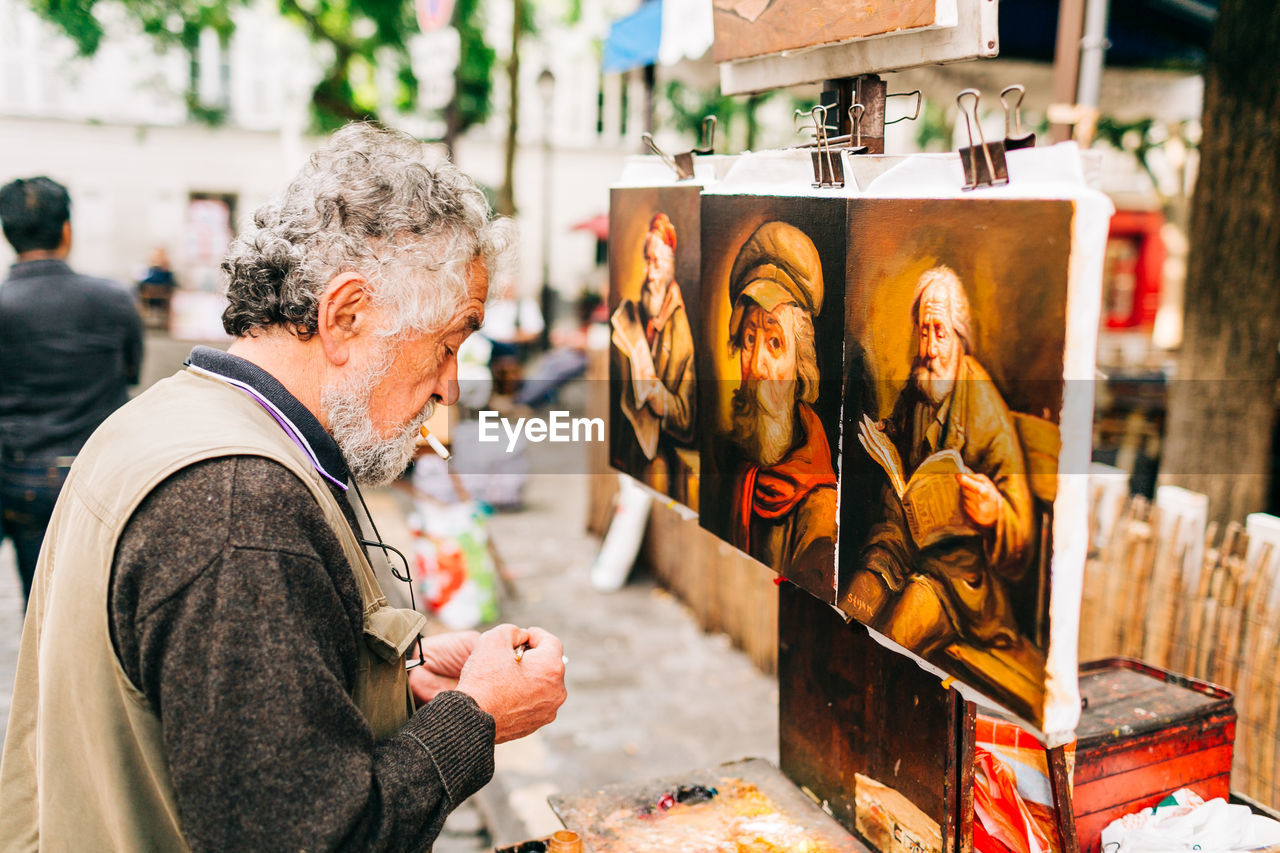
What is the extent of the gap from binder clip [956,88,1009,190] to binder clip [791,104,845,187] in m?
0.25

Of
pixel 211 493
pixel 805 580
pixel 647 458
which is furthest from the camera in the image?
pixel 647 458

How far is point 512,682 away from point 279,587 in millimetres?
424

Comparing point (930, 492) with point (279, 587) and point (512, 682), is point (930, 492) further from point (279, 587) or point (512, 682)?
point (279, 587)

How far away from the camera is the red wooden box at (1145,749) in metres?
1.73

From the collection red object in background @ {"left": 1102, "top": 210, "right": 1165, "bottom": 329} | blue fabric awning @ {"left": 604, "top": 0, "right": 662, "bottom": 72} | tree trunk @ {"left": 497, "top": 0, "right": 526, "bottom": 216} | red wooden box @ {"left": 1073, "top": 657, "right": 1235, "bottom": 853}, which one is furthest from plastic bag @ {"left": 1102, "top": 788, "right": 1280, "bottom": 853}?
red object in background @ {"left": 1102, "top": 210, "right": 1165, "bottom": 329}

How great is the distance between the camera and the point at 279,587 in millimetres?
1090

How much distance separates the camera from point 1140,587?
3.15 metres

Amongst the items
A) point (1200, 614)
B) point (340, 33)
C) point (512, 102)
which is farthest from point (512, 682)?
point (340, 33)

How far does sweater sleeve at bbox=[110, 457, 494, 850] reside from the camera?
1.05 m

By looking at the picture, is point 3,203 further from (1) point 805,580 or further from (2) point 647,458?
(1) point 805,580

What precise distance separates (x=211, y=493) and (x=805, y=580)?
2.89ft

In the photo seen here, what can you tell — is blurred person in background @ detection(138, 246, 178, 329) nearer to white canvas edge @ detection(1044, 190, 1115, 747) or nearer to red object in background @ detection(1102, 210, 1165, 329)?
white canvas edge @ detection(1044, 190, 1115, 747)

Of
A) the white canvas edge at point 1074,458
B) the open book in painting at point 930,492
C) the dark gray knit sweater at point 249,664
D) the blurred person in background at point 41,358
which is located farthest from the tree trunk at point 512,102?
the white canvas edge at point 1074,458

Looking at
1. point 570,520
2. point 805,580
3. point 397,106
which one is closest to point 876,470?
point 805,580
